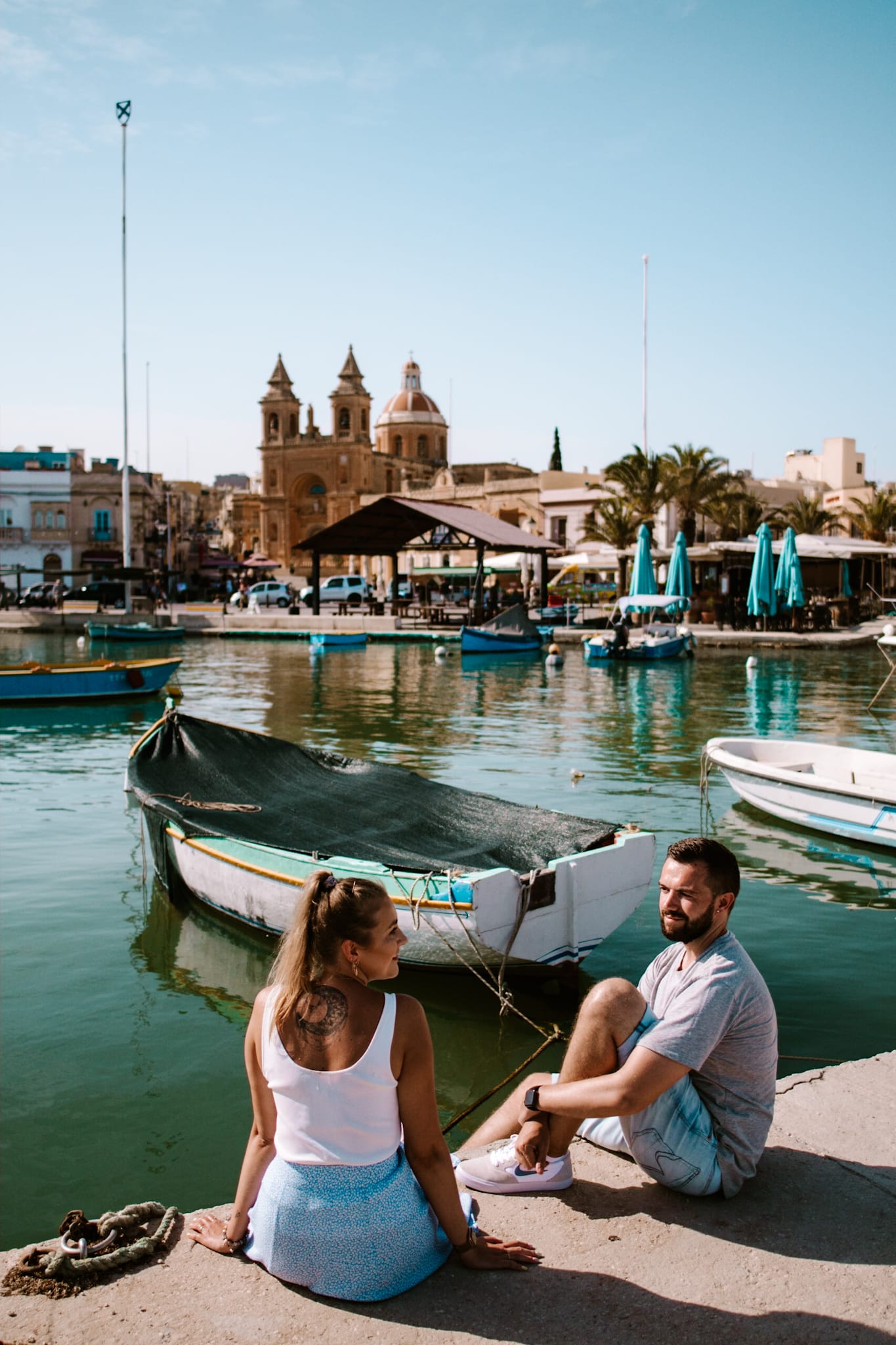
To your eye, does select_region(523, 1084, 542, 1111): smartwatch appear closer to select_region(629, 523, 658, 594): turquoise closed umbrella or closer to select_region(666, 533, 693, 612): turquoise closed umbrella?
select_region(629, 523, 658, 594): turquoise closed umbrella

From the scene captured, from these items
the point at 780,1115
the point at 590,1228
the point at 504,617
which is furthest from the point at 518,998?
the point at 504,617

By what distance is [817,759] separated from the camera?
12.3m

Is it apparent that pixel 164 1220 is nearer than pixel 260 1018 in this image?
No

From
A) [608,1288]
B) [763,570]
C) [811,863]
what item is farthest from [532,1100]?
[763,570]

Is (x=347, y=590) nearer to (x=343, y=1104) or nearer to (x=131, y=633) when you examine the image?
(x=131, y=633)

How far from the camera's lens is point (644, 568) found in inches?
1531

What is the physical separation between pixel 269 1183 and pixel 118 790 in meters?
12.5

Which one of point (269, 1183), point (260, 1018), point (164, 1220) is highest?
point (260, 1018)

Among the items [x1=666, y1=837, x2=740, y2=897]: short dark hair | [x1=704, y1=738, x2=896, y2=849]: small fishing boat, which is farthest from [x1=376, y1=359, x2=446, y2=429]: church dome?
[x1=666, y1=837, x2=740, y2=897]: short dark hair

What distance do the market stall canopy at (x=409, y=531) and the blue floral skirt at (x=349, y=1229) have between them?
3650cm

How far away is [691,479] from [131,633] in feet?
77.9

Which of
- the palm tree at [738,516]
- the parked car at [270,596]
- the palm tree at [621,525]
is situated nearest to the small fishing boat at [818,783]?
the palm tree at [621,525]

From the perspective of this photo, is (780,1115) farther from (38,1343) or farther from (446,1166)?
(38,1343)

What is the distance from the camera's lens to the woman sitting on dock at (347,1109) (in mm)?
2943
